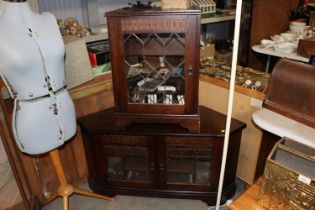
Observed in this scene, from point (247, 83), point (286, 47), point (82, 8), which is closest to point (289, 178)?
point (247, 83)

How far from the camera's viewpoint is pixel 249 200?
101cm

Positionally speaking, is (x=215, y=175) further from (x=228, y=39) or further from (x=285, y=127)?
(x=228, y=39)

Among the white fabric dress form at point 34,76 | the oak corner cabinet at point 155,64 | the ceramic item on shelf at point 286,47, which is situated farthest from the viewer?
the ceramic item on shelf at point 286,47

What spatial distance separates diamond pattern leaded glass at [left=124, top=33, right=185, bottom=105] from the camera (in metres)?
1.23

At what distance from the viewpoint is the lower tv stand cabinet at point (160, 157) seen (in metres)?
1.48

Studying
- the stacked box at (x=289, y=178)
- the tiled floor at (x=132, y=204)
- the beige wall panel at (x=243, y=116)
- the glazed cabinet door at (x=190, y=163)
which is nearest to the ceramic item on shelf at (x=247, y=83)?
the beige wall panel at (x=243, y=116)

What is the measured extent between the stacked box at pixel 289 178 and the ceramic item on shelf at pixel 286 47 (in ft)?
4.63

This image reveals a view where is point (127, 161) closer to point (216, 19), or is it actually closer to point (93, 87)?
point (93, 87)

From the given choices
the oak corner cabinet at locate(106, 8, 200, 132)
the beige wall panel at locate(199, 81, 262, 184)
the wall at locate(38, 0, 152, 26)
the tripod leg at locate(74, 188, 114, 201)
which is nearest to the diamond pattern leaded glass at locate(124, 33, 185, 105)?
the oak corner cabinet at locate(106, 8, 200, 132)

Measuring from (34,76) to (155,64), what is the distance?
55 cm

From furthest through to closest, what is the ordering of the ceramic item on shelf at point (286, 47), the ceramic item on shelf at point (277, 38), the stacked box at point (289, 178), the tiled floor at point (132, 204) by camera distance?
the ceramic item on shelf at point (277, 38), the ceramic item on shelf at point (286, 47), the tiled floor at point (132, 204), the stacked box at point (289, 178)

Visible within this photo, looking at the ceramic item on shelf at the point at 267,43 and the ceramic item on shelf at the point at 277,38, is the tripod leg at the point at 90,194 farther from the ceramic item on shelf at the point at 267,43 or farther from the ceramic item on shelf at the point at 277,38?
the ceramic item on shelf at the point at 277,38

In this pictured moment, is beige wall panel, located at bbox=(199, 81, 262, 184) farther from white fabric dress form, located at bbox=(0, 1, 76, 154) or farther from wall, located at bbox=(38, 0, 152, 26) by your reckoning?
wall, located at bbox=(38, 0, 152, 26)

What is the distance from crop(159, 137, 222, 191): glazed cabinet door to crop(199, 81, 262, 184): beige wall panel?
249 millimetres
